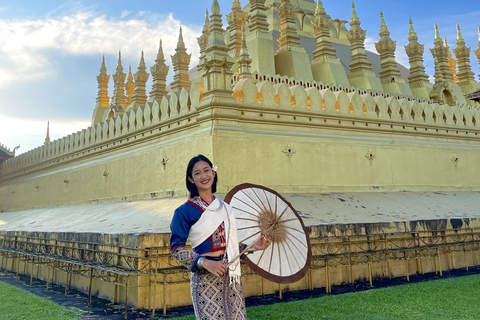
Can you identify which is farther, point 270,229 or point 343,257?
point 343,257

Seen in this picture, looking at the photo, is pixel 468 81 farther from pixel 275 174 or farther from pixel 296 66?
pixel 275 174

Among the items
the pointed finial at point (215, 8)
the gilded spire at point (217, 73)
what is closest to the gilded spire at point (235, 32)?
the pointed finial at point (215, 8)

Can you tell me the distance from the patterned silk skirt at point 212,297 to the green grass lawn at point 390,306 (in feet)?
6.38

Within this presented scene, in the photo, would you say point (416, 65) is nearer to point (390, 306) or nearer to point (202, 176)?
point (390, 306)

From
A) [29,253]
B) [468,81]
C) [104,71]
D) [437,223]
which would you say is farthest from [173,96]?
[468,81]

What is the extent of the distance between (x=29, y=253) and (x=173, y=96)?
13.3 ft

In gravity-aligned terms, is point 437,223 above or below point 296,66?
below

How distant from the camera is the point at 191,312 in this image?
17.2 ft

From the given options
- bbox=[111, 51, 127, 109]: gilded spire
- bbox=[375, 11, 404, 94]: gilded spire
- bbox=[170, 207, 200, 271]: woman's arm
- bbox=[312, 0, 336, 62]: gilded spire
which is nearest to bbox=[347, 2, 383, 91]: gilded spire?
bbox=[375, 11, 404, 94]: gilded spire

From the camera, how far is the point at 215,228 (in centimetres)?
308

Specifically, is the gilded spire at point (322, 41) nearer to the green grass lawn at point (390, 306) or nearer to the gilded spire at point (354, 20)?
the gilded spire at point (354, 20)

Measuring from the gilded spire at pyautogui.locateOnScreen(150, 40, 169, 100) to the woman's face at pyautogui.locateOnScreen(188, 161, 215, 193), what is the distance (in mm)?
11978

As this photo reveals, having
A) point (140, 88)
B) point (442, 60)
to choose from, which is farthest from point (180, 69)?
point (442, 60)

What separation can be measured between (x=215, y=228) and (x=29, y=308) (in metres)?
3.94
